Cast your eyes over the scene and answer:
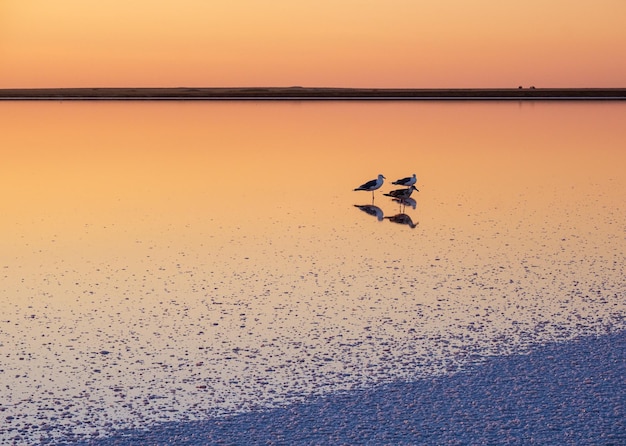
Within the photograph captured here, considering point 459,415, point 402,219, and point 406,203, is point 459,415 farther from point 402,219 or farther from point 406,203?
point 406,203

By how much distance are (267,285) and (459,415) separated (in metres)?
4.45

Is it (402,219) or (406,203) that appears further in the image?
(406,203)

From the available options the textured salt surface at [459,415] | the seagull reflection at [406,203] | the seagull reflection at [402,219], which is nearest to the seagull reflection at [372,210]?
the seagull reflection at [402,219]

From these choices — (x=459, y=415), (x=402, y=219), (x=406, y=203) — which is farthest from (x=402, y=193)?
(x=459, y=415)

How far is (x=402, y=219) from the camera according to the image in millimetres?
16641

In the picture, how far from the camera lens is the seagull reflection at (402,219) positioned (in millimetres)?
15905

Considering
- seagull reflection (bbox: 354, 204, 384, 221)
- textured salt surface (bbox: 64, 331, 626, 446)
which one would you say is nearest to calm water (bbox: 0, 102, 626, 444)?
seagull reflection (bbox: 354, 204, 384, 221)

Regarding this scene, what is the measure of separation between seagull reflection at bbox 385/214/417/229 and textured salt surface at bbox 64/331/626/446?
844cm

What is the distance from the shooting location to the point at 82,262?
38.8 ft

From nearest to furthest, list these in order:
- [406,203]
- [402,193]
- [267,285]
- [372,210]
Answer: [267,285] < [372,210] < [402,193] < [406,203]

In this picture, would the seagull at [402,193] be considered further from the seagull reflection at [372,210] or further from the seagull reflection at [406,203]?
the seagull reflection at [372,210]

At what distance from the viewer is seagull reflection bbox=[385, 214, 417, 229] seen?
52.2 ft

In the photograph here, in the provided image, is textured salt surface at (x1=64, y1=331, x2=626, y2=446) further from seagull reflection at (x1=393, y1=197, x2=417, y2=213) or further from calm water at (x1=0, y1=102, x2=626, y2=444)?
seagull reflection at (x1=393, y1=197, x2=417, y2=213)

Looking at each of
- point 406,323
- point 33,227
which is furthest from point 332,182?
point 406,323
